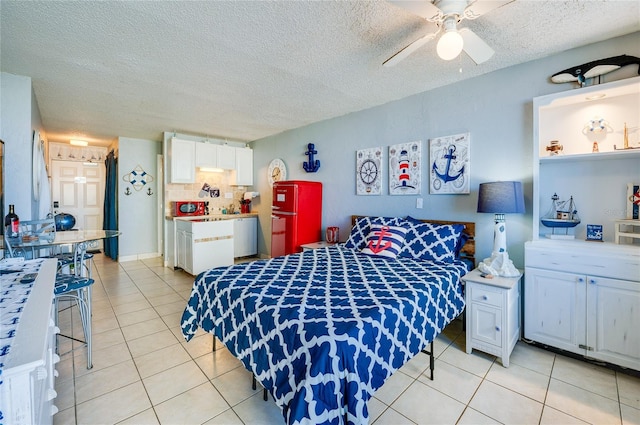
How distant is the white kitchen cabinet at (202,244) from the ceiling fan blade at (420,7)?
3903mm

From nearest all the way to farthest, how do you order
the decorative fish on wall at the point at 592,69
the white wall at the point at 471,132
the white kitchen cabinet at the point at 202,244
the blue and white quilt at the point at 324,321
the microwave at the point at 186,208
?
1. the blue and white quilt at the point at 324,321
2. the decorative fish on wall at the point at 592,69
3. the white wall at the point at 471,132
4. the white kitchen cabinet at the point at 202,244
5. the microwave at the point at 186,208

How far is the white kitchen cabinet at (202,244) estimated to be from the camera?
4391 mm

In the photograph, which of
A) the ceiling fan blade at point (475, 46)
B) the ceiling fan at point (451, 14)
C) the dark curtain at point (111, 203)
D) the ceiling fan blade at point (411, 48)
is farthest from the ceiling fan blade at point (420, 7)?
the dark curtain at point (111, 203)

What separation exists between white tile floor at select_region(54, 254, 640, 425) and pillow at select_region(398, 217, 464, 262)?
30.0 inches

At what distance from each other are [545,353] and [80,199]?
803cm

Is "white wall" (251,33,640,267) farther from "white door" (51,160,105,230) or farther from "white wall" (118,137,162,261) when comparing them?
"white door" (51,160,105,230)

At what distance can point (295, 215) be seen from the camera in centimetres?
405

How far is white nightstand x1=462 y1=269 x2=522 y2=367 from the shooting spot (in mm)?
2154

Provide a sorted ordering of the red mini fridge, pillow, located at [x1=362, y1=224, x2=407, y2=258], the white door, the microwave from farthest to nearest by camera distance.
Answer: the white door
the microwave
the red mini fridge
pillow, located at [x1=362, y1=224, x2=407, y2=258]

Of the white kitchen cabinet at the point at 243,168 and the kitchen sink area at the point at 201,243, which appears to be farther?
the white kitchen cabinet at the point at 243,168

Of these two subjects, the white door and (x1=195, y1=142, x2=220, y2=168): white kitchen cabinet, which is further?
the white door

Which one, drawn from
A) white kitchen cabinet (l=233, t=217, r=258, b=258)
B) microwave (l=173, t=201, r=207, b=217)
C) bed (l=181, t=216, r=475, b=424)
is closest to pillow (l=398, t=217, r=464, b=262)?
bed (l=181, t=216, r=475, b=424)

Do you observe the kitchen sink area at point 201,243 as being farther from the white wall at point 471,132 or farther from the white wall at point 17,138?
the white wall at point 17,138

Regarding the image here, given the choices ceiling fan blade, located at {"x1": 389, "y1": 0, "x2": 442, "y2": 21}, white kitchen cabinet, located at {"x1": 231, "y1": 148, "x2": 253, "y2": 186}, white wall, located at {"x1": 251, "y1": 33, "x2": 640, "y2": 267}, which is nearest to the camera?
ceiling fan blade, located at {"x1": 389, "y1": 0, "x2": 442, "y2": 21}
